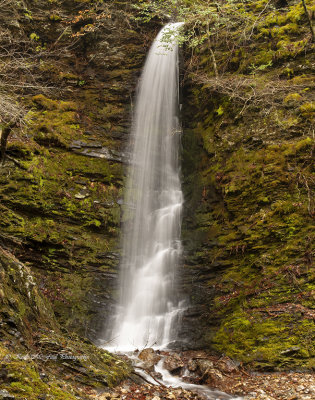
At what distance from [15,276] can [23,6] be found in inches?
478

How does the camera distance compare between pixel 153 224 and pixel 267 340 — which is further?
pixel 153 224

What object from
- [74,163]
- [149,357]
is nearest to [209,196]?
[74,163]

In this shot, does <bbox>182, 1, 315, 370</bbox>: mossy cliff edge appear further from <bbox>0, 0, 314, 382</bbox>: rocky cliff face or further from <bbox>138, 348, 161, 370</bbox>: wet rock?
<bbox>138, 348, 161, 370</bbox>: wet rock

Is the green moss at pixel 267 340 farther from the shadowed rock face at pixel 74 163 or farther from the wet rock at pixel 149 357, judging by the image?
the shadowed rock face at pixel 74 163

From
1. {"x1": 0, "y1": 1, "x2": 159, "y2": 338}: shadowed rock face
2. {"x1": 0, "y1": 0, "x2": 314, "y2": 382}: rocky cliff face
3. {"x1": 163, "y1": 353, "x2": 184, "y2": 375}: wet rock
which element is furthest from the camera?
{"x1": 0, "y1": 1, "x2": 159, "y2": 338}: shadowed rock face

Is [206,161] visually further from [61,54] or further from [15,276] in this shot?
[61,54]

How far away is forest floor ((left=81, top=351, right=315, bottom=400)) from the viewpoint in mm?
3735

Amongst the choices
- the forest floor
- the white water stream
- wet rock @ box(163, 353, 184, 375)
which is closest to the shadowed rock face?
the white water stream

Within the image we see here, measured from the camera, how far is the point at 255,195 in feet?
22.4

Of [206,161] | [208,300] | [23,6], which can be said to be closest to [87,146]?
[206,161]

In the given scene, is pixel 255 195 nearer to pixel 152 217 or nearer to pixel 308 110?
pixel 308 110

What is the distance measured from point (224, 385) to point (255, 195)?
3.96 m

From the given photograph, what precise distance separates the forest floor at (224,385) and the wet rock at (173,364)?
2 cm

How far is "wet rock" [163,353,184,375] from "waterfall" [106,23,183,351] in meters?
1.03
